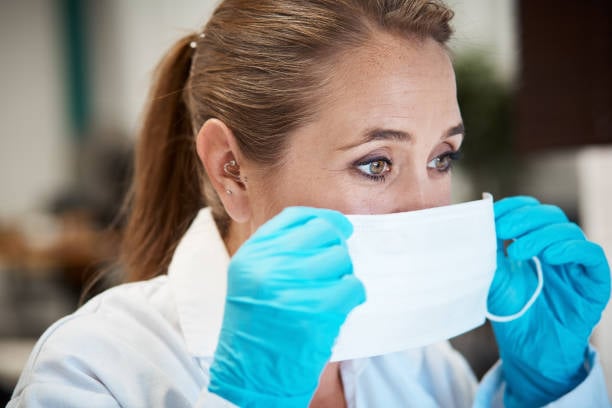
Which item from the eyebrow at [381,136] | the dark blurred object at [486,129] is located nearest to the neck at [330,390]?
the eyebrow at [381,136]

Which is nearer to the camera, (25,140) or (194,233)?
(194,233)

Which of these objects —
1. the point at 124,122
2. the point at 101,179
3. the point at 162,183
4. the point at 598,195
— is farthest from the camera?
the point at 124,122

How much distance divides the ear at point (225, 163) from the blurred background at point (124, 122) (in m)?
0.35

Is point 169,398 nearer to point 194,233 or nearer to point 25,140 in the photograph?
point 194,233

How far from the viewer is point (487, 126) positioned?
3.33m

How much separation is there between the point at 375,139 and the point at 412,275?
0.22 meters

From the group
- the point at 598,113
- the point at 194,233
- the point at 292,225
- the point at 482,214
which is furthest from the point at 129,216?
the point at 598,113

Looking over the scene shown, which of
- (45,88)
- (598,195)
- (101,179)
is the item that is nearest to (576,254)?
(598,195)

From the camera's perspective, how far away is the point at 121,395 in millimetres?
1052

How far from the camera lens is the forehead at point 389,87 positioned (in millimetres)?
1059

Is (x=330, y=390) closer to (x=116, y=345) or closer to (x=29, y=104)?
(x=116, y=345)

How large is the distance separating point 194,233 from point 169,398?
1.10 feet

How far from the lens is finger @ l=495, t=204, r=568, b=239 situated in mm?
1178

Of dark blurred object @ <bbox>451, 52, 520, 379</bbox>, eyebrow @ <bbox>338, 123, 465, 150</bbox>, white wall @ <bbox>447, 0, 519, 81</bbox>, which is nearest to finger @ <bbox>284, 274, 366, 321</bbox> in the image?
eyebrow @ <bbox>338, 123, 465, 150</bbox>
